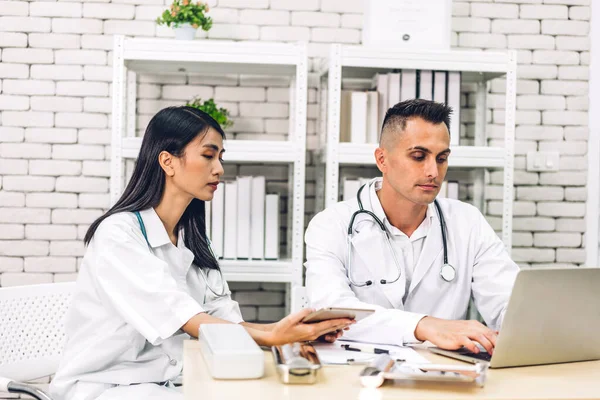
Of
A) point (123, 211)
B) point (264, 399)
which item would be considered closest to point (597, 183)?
point (123, 211)

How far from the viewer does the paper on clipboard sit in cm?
141

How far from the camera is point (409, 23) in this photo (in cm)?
278

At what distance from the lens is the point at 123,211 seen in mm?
1887

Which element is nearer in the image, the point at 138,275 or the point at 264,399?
the point at 264,399

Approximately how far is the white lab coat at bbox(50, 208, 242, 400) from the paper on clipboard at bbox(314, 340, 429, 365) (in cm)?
35

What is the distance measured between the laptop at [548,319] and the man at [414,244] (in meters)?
0.58

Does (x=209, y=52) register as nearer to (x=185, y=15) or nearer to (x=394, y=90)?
(x=185, y=15)

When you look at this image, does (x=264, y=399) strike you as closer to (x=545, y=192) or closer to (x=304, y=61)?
(x=304, y=61)

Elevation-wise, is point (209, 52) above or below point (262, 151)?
above

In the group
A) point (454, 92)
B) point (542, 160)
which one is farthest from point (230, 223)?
point (542, 160)

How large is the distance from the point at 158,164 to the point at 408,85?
1.25m

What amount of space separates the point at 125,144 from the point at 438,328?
1573 millimetres

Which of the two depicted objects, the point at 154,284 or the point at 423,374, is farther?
the point at 154,284

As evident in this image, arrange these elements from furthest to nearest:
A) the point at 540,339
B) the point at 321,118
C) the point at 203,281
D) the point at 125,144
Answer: the point at 321,118
the point at 125,144
the point at 203,281
the point at 540,339
